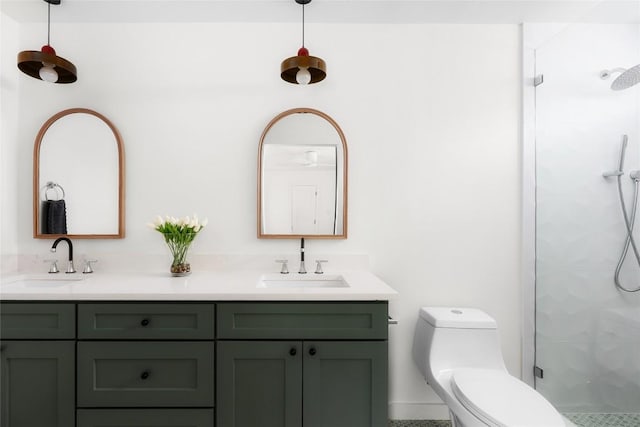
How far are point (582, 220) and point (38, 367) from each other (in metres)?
2.61

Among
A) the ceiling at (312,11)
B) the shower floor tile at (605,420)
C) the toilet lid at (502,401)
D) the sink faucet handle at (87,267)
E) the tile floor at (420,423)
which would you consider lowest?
the tile floor at (420,423)

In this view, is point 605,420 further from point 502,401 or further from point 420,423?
point 420,423

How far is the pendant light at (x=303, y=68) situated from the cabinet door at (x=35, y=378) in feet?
5.28

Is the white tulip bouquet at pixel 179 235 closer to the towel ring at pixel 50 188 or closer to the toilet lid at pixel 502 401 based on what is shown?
the towel ring at pixel 50 188

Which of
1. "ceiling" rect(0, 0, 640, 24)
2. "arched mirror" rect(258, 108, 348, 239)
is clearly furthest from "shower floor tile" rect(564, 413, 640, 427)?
"ceiling" rect(0, 0, 640, 24)

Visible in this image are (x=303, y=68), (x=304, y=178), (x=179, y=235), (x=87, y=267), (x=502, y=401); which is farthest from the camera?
(x=304, y=178)

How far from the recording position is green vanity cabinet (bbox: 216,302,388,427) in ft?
5.04

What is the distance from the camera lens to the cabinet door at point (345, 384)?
5.08ft

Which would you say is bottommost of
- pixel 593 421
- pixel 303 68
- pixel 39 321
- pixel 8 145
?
pixel 593 421

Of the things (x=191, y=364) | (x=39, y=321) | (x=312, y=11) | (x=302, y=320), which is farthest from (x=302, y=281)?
(x=312, y=11)

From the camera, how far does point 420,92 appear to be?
2.16 m

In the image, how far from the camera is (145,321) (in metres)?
1.52

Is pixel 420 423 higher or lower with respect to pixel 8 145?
lower

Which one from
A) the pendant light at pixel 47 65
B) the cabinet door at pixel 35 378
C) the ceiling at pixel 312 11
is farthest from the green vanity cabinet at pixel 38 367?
the ceiling at pixel 312 11
